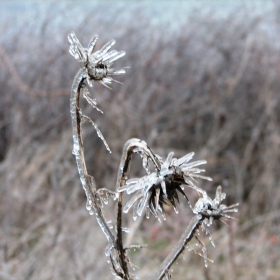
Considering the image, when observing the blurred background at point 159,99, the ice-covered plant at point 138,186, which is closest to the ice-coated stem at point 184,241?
the ice-covered plant at point 138,186

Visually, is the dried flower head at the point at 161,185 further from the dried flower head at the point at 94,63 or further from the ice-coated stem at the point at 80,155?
the dried flower head at the point at 94,63

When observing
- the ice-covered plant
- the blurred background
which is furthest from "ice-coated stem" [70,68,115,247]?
the blurred background

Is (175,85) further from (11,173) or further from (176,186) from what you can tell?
(176,186)

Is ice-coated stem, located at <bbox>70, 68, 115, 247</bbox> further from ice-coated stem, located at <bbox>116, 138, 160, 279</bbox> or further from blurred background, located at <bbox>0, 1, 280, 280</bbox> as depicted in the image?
blurred background, located at <bbox>0, 1, 280, 280</bbox>

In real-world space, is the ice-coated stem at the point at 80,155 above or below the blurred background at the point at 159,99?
below

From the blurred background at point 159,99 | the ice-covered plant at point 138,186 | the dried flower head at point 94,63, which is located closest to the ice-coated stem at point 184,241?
the ice-covered plant at point 138,186

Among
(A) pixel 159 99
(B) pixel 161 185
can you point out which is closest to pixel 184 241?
(B) pixel 161 185

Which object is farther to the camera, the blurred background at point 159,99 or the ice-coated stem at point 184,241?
the blurred background at point 159,99

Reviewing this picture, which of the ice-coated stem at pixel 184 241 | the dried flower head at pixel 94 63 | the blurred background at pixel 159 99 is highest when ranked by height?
the blurred background at pixel 159 99

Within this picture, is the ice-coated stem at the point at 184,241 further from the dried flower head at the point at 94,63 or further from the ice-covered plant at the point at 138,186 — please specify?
the dried flower head at the point at 94,63
